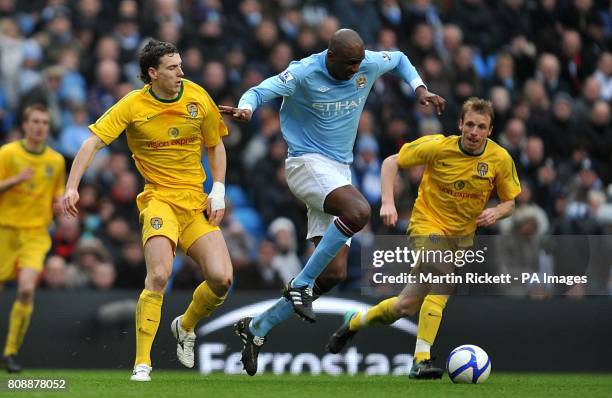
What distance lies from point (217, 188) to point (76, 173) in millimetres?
1174

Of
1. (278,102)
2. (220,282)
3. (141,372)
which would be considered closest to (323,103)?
(220,282)

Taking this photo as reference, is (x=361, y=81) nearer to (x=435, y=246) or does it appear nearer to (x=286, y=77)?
(x=286, y=77)

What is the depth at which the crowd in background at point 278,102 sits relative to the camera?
1455 cm

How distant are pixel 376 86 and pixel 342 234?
628 centimetres

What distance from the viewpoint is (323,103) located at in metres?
10.7

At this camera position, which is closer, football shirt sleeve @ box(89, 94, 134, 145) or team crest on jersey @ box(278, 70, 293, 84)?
football shirt sleeve @ box(89, 94, 134, 145)

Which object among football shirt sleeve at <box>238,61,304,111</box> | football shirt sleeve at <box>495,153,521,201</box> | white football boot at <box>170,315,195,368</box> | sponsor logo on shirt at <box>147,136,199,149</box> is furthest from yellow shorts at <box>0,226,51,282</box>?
football shirt sleeve at <box>495,153,521,201</box>

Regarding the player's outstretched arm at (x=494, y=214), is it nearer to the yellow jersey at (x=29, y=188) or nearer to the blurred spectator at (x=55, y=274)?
the yellow jersey at (x=29, y=188)

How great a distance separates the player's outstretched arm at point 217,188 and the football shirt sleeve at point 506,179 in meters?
2.34

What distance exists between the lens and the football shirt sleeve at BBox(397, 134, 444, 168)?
11.1 m

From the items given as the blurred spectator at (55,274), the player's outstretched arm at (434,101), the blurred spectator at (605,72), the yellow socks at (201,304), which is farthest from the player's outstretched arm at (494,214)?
the blurred spectator at (605,72)

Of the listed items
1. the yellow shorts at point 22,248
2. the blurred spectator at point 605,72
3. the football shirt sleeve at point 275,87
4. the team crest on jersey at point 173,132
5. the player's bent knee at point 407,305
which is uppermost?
the blurred spectator at point 605,72

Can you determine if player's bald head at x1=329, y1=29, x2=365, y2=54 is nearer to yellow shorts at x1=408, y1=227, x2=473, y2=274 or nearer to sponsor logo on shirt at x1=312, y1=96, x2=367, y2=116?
sponsor logo on shirt at x1=312, y1=96, x2=367, y2=116

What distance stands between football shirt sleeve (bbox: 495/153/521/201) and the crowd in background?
2403mm
